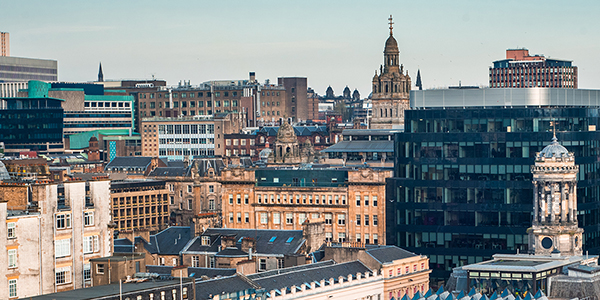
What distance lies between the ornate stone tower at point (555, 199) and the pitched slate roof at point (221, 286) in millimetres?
34187

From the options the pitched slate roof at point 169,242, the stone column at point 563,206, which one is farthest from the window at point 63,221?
the stone column at point 563,206

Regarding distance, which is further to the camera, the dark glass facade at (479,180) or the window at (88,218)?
the dark glass facade at (479,180)

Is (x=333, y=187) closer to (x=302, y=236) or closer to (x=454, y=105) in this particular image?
(x=454, y=105)

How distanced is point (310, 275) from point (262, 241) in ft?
90.9

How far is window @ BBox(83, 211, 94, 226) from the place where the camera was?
111 metres

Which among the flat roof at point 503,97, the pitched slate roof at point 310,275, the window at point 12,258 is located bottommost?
the pitched slate roof at point 310,275

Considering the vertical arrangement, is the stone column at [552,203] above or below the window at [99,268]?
above

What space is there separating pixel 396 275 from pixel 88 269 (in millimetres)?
42574

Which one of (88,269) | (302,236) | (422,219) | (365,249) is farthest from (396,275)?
(88,269)

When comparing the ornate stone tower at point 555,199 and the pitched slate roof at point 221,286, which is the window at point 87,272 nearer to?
the pitched slate roof at point 221,286

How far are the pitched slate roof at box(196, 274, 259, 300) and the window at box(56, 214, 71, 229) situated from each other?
40.0ft

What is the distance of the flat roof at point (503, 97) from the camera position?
175 meters

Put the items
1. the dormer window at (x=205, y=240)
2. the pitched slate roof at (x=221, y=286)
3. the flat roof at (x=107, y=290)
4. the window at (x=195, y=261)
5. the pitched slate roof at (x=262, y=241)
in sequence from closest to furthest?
the flat roof at (x=107, y=290), the pitched slate roof at (x=221, y=286), the pitched slate roof at (x=262, y=241), the window at (x=195, y=261), the dormer window at (x=205, y=240)

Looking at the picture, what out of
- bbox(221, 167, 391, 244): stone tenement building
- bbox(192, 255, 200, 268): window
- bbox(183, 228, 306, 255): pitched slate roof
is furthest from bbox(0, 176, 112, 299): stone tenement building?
bbox(221, 167, 391, 244): stone tenement building
